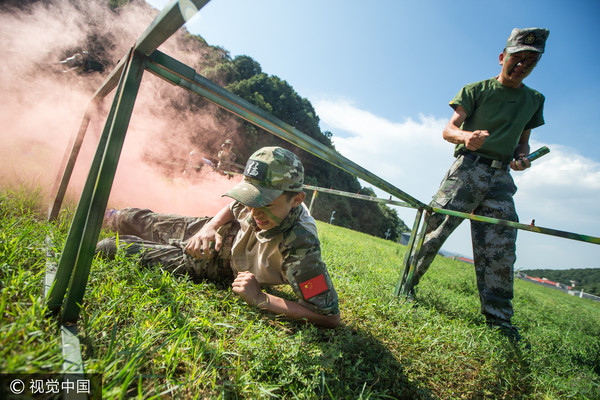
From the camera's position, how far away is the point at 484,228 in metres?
2.45

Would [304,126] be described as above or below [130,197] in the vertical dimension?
above

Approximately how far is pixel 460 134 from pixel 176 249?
2.65 metres

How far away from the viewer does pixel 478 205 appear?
2.59 metres

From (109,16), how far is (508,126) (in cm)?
2319

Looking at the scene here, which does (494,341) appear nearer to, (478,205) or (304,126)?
(478,205)

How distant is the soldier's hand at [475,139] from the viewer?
86.7 inches

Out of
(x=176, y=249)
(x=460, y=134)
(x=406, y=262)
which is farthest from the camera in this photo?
(x=406, y=262)

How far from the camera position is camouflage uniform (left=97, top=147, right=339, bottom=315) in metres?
1.62

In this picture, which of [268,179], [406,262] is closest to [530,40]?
[406,262]

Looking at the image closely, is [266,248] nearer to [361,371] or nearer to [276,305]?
[276,305]

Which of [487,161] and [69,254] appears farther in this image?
[487,161]

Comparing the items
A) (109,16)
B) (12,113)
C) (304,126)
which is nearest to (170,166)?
(12,113)

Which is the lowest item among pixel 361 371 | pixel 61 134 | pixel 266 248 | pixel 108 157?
pixel 361 371

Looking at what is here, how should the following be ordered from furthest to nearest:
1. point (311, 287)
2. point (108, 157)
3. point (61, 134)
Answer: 1. point (61, 134)
2. point (311, 287)
3. point (108, 157)
